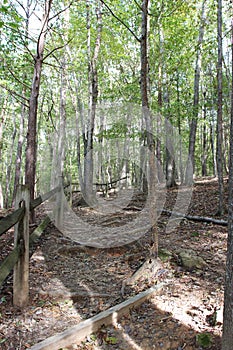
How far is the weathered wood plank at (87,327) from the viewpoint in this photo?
2820mm

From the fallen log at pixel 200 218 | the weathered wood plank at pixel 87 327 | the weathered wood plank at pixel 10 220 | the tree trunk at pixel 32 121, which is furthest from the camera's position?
the fallen log at pixel 200 218

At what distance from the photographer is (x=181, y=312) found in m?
3.62

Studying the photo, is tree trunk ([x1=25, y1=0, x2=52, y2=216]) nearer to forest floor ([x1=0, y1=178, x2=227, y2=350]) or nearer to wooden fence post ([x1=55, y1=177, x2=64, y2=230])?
wooden fence post ([x1=55, y1=177, x2=64, y2=230])

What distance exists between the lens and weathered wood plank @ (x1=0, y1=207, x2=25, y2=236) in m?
3.03

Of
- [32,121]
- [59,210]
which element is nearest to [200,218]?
[59,210]

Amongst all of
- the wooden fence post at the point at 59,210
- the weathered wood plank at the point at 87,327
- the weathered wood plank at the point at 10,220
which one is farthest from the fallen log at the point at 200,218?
the weathered wood plank at the point at 10,220

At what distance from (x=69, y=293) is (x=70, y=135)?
16.0m

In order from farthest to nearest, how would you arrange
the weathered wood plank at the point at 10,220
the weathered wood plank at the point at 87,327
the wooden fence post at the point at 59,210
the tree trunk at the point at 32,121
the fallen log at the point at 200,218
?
the fallen log at the point at 200,218, the wooden fence post at the point at 59,210, the tree trunk at the point at 32,121, the weathered wood plank at the point at 10,220, the weathered wood plank at the point at 87,327

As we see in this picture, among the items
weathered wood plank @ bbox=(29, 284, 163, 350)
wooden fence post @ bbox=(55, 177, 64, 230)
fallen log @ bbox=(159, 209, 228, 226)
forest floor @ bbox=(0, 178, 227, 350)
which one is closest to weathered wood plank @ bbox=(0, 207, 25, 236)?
forest floor @ bbox=(0, 178, 227, 350)

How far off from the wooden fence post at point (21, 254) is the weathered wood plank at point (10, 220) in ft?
0.35

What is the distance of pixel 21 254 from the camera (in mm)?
3459

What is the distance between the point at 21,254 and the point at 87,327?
119 centimetres

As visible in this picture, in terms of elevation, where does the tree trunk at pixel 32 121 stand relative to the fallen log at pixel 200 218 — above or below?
above

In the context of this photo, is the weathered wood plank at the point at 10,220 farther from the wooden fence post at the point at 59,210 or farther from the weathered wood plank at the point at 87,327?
the wooden fence post at the point at 59,210
